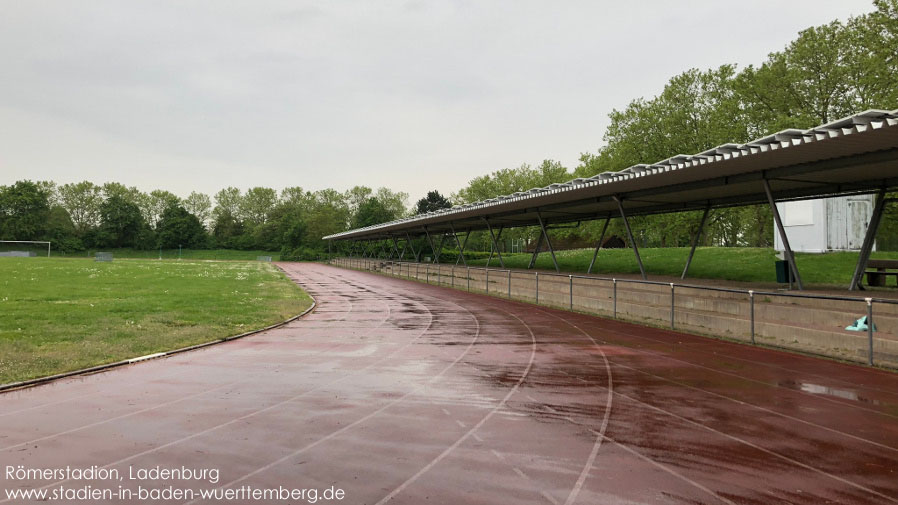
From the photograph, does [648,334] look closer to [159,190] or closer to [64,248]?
[64,248]

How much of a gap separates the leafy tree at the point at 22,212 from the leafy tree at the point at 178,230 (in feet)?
69.9

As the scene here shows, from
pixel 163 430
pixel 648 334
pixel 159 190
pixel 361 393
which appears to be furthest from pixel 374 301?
pixel 159 190

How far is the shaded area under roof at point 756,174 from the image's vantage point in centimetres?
944

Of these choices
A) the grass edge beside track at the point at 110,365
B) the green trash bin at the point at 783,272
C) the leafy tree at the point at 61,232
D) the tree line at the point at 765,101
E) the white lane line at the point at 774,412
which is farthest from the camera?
the leafy tree at the point at 61,232

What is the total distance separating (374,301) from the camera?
818 inches

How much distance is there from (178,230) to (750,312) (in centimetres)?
11779

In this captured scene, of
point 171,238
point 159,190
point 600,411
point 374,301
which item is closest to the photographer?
point 600,411

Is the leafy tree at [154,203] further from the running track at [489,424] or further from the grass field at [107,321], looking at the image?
the running track at [489,424]

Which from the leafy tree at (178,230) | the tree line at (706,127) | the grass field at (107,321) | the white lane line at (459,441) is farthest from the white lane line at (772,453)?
the leafy tree at (178,230)

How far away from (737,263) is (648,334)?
18157 millimetres

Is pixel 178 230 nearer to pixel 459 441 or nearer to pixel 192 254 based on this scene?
pixel 192 254

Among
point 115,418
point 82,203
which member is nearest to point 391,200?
point 82,203

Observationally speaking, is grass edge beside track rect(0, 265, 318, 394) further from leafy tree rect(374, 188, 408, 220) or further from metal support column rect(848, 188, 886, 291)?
leafy tree rect(374, 188, 408, 220)

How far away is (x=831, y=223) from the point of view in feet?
97.8
